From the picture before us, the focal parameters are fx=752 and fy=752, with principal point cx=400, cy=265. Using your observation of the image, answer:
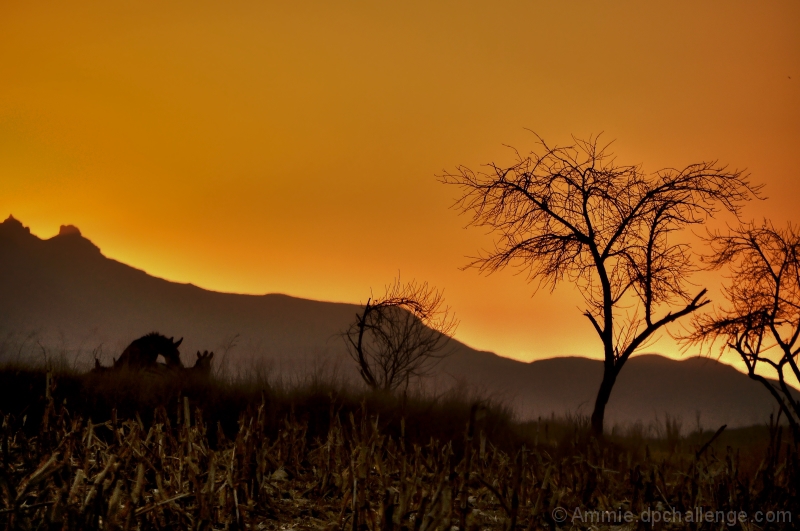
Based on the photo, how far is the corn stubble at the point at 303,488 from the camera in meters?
3.36

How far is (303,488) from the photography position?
17.3 ft

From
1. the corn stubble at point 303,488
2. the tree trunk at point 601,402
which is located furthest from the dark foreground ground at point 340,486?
the tree trunk at point 601,402

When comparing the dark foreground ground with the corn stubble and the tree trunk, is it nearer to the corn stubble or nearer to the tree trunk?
the corn stubble

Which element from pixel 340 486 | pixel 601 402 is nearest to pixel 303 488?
pixel 340 486

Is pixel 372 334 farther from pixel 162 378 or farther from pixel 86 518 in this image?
pixel 86 518

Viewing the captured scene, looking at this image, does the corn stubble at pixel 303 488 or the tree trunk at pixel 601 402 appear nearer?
the corn stubble at pixel 303 488

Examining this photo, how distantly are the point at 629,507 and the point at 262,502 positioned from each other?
2573 mm

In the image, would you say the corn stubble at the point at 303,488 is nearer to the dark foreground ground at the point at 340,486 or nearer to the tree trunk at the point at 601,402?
the dark foreground ground at the point at 340,486

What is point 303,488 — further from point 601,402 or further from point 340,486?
point 601,402

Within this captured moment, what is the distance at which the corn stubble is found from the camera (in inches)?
132

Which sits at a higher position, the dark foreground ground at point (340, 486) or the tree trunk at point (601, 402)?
the tree trunk at point (601, 402)

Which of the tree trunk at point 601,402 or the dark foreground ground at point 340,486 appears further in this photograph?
the tree trunk at point 601,402

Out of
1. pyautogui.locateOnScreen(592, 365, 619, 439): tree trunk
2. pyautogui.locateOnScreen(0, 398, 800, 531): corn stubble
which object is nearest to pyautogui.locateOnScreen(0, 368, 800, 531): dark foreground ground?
pyautogui.locateOnScreen(0, 398, 800, 531): corn stubble

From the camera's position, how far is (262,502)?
4.56 metres
